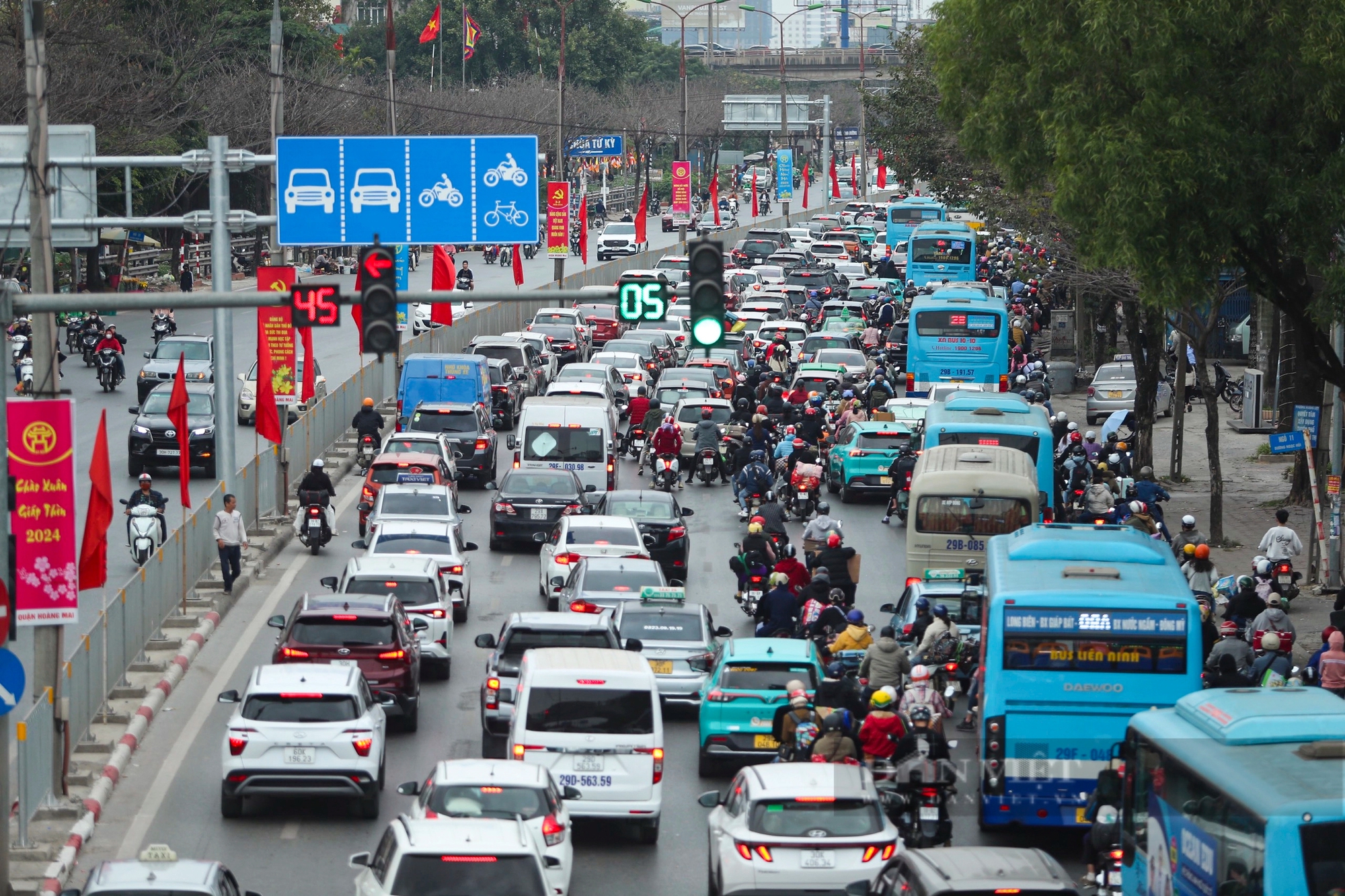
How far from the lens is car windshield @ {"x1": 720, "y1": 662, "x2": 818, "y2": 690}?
742 inches

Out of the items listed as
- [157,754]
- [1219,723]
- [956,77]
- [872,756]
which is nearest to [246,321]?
[956,77]

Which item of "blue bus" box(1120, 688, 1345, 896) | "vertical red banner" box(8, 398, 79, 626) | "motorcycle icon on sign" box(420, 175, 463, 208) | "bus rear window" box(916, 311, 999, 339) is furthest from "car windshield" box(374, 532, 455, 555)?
"bus rear window" box(916, 311, 999, 339)

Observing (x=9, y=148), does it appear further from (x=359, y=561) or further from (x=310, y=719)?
(x=310, y=719)

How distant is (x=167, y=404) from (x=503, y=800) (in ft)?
75.7

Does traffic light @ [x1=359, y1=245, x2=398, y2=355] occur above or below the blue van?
above

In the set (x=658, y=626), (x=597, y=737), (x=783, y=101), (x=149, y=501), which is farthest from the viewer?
(x=783, y=101)

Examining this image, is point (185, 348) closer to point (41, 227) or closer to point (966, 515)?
point (966, 515)

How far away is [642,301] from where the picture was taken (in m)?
17.0

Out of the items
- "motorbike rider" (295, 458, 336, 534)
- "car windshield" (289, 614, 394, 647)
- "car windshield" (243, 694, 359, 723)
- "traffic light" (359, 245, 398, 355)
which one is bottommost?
"car windshield" (243, 694, 359, 723)

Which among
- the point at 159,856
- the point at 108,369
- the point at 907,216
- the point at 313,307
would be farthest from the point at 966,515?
the point at 907,216

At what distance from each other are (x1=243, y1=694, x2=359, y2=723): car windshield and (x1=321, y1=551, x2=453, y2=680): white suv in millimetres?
5098

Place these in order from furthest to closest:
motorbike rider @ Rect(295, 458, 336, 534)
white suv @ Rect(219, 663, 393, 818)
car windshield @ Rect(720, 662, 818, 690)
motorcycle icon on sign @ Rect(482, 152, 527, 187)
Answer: motorbike rider @ Rect(295, 458, 336, 534) → motorcycle icon on sign @ Rect(482, 152, 527, 187) → car windshield @ Rect(720, 662, 818, 690) → white suv @ Rect(219, 663, 393, 818)

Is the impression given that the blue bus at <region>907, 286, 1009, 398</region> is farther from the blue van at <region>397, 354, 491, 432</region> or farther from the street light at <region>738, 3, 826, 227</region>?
the street light at <region>738, 3, 826, 227</region>

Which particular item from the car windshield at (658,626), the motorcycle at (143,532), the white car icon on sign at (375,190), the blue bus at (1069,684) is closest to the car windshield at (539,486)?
the white car icon on sign at (375,190)
